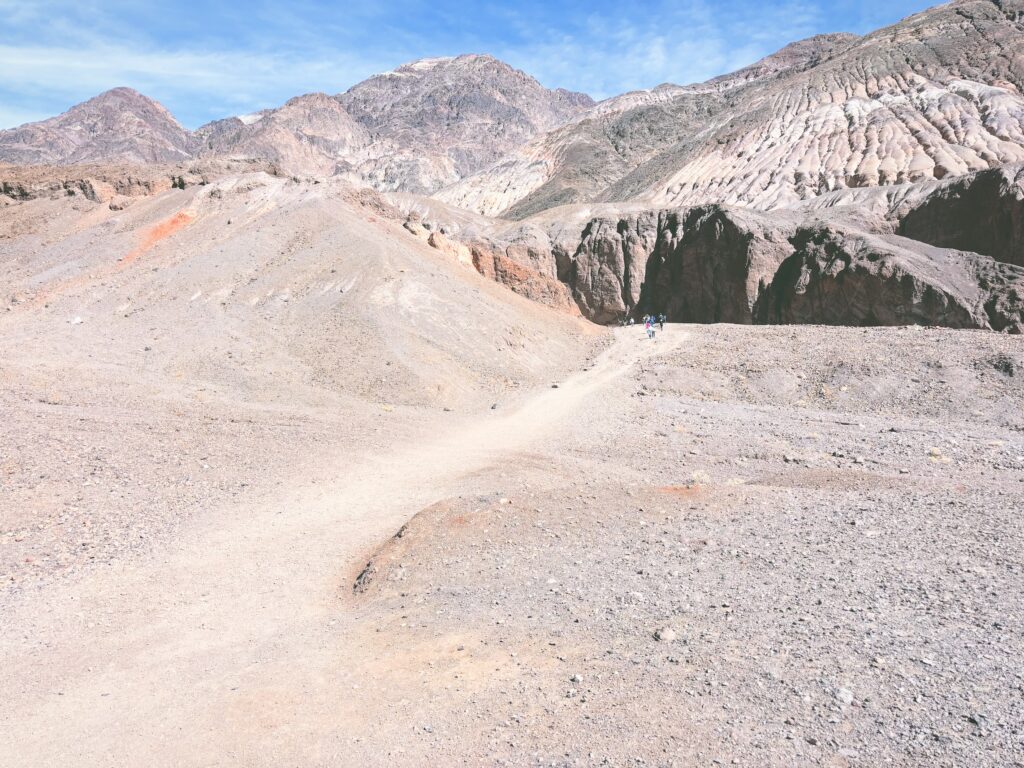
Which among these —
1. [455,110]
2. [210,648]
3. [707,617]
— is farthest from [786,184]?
[455,110]

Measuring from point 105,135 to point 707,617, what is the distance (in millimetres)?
185042

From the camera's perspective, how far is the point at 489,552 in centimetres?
770

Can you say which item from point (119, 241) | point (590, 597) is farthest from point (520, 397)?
point (119, 241)

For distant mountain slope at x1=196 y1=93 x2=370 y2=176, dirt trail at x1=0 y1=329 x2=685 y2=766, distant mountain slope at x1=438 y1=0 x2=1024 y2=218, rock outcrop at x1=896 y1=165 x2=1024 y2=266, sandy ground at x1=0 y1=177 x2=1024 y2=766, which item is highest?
distant mountain slope at x1=196 y1=93 x2=370 y2=176

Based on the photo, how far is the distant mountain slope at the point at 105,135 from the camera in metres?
142

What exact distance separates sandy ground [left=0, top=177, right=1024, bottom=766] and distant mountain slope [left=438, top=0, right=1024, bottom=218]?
34567 mm

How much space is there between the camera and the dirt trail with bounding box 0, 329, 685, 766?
5000 millimetres

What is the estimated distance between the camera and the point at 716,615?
5762 mm

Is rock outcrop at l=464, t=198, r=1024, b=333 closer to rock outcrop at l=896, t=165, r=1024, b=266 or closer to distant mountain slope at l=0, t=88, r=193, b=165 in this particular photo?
rock outcrop at l=896, t=165, r=1024, b=266

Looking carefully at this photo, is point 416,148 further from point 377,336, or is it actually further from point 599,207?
point 377,336

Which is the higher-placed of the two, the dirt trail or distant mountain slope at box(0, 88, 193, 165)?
distant mountain slope at box(0, 88, 193, 165)

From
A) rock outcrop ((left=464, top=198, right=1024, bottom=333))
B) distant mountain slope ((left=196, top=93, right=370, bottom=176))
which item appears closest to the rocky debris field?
rock outcrop ((left=464, top=198, right=1024, bottom=333))

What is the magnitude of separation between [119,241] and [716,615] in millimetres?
29022

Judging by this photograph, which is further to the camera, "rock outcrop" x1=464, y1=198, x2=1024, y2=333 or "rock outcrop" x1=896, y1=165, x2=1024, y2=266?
"rock outcrop" x1=896, y1=165, x2=1024, y2=266
